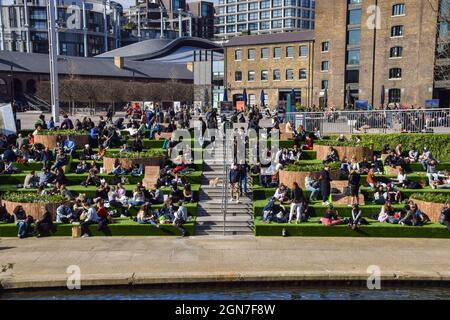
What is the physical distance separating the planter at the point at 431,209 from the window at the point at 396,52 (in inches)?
1480

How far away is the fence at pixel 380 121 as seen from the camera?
97.5 feet

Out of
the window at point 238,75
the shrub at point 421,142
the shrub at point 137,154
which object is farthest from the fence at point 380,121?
the window at point 238,75

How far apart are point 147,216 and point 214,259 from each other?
13.5ft

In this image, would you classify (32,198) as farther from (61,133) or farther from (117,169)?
(61,133)

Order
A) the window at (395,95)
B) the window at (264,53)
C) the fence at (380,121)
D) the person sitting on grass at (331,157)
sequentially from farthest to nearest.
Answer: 1. the window at (264,53)
2. the window at (395,95)
3. the fence at (380,121)
4. the person sitting on grass at (331,157)

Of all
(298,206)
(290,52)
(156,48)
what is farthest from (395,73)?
(156,48)

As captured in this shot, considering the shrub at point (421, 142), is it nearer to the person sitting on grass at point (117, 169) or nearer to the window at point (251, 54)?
the person sitting on grass at point (117, 169)

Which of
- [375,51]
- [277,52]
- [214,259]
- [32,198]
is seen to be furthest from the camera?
[277,52]

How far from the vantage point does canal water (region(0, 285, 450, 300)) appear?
1412 centimetres

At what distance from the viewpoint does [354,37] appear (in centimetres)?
5828

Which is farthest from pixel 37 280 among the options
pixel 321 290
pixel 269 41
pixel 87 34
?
pixel 87 34

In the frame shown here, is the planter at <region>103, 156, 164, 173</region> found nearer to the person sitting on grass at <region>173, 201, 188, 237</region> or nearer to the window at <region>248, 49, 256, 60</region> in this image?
the person sitting on grass at <region>173, 201, 188, 237</region>

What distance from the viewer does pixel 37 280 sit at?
14336mm
